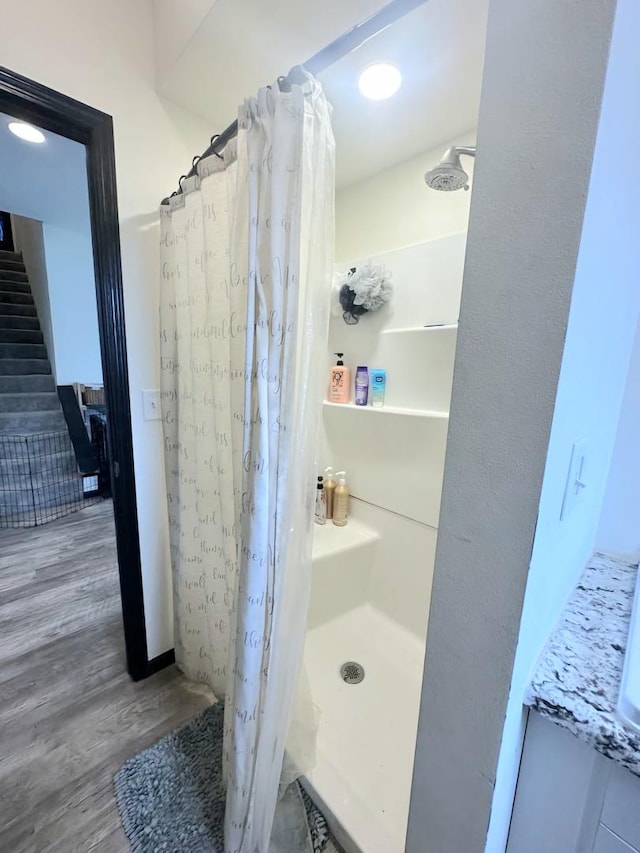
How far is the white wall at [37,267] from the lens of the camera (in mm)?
3721

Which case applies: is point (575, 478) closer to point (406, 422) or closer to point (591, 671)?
point (591, 671)

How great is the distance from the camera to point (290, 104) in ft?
2.47

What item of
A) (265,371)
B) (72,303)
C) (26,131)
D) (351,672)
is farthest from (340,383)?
(72,303)

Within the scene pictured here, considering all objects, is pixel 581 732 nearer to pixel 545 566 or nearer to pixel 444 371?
pixel 545 566

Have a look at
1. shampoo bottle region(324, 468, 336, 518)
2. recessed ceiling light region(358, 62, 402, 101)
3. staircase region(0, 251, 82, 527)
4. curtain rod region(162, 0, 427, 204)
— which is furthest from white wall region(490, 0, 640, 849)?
staircase region(0, 251, 82, 527)

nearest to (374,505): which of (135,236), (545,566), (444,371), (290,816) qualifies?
(444,371)

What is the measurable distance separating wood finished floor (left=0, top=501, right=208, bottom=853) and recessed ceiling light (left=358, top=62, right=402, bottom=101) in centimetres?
235

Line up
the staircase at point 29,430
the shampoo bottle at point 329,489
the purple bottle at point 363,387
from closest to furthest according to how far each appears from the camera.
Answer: the purple bottle at point 363,387
the shampoo bottle at point 329,489
the staircase at point 29,430

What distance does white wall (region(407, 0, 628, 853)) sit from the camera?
40cm

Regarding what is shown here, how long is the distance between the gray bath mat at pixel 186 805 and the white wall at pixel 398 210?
2.08m

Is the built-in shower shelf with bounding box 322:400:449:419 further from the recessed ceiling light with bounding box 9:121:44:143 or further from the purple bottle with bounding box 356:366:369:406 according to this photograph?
the recessed ceiling light with bounding box 9:121:44:143

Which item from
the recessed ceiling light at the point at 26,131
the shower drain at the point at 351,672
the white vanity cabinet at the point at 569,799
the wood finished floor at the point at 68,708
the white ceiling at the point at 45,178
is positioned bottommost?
the wood finished floor at the point at 68,708

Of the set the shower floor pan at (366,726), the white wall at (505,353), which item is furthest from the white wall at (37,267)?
the white wall at (505,353)

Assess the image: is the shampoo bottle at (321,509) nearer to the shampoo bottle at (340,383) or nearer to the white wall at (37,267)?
the shampoo bottle at (340,383)
